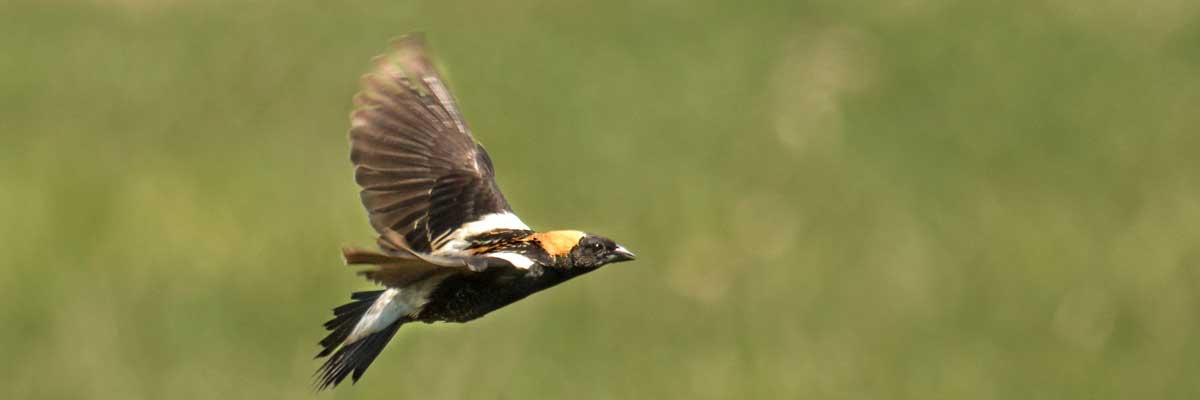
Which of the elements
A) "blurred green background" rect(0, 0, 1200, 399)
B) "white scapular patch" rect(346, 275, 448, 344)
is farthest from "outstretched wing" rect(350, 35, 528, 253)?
"blurred green background" rect(0, 0, 1200, 399)

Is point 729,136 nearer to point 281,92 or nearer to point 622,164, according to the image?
point 622,164

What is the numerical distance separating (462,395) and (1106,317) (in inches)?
143

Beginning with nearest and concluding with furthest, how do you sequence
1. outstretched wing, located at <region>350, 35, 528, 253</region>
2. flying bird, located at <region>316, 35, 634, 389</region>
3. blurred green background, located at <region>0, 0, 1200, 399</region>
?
flying bird, located at <region>316, 35, 634, 389</region> → outstretched wing, located at <region>350, 35, 528, 253</region> → blurred green background, located at <region>0, 0, 1200, 399</region>

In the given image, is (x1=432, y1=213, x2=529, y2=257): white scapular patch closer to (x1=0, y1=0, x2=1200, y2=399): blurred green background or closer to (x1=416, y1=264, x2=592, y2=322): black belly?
(x1=416, y1=264, x2=592, y2=322): black belly

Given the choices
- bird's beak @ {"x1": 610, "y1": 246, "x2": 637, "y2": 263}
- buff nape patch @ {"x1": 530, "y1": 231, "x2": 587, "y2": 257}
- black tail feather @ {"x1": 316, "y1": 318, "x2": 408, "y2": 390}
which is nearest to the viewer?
black tail feather @ {"x1": 316, "y1": 318, "x2": 408, "y2": 390}

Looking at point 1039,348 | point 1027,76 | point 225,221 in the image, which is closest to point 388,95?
point 225,221

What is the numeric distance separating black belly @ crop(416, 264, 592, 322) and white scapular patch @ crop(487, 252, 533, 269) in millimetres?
16

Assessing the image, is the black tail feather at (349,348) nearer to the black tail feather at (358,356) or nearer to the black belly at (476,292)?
the black tail feather at (358,356)

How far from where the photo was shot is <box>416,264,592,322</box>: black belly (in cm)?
701

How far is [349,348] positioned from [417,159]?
102 cm

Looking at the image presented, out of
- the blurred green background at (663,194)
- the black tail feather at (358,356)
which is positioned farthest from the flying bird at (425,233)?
the blurred green background at (663,194)

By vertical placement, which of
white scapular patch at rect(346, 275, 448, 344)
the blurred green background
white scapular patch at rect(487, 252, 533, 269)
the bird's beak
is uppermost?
the blurred green background

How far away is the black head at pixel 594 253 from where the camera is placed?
7.31 m

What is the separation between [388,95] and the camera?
8.20 m
